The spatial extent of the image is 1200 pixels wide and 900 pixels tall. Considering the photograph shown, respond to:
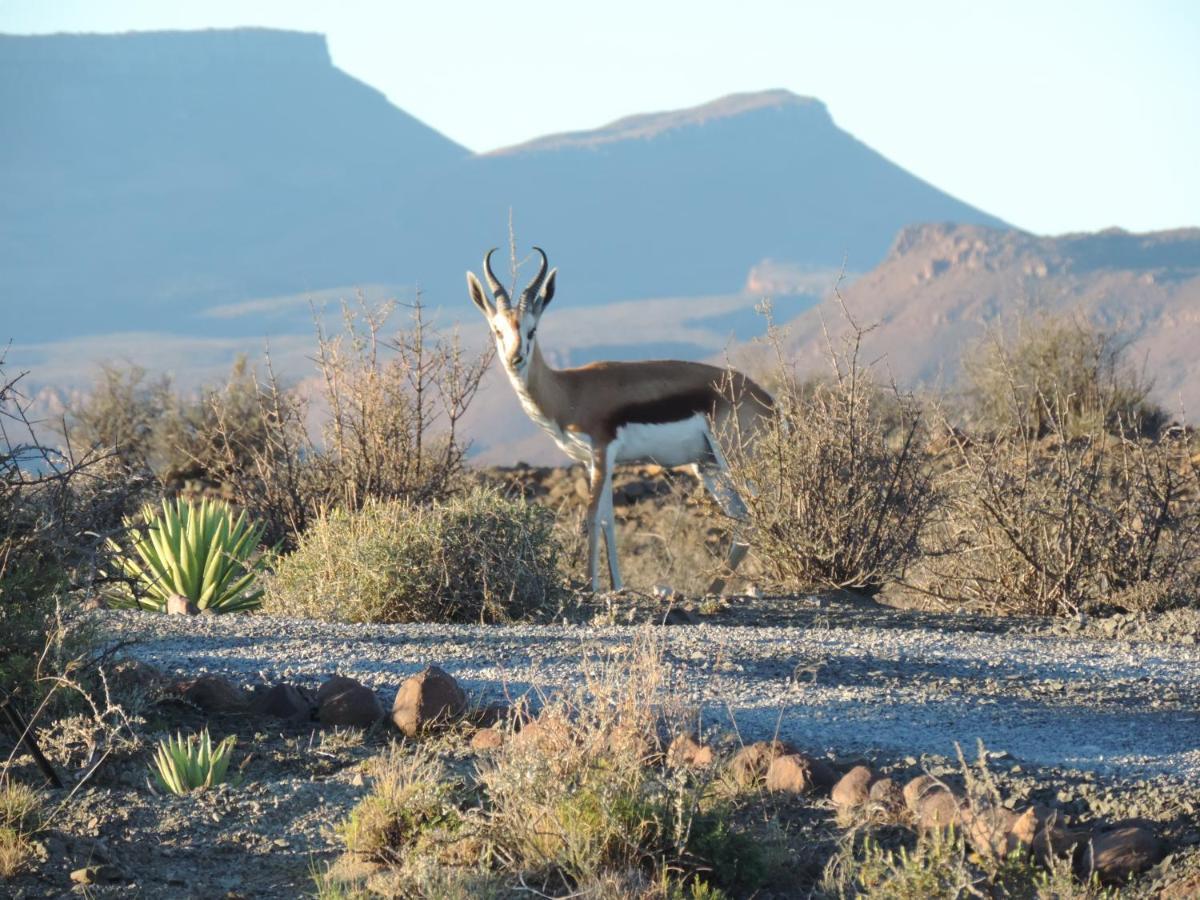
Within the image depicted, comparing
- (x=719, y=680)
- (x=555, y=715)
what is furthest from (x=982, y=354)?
(x=555, y=715)

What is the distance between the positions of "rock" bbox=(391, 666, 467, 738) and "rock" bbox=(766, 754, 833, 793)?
1394 millimetres

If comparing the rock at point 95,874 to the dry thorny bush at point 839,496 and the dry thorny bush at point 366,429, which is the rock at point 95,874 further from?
the dry thorny bush at point 366,429

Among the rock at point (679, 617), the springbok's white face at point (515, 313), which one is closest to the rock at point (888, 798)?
the rock at point (679, 617)

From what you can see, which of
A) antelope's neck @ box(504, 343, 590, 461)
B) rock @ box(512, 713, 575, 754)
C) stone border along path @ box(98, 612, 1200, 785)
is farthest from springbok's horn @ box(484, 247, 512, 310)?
rock @ box(512, 713, 575, 754)

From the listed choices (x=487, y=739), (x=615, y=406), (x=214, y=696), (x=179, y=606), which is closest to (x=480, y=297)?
(x=615, y=406)

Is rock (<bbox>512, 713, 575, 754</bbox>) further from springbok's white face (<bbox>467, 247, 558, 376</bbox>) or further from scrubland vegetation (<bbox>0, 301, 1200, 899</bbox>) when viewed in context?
springbok's white face (<bbox>467, 247, 558, 376</bbox>)

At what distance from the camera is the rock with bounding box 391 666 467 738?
6555 mm

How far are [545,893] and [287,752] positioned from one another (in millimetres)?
1712

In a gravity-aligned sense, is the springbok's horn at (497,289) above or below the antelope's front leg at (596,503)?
above

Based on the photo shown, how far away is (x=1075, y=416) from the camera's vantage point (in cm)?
2081

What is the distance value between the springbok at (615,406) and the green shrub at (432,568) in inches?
98.3

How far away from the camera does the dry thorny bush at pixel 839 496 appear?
37.6 ft

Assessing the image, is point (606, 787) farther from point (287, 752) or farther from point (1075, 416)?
point (1075, 416)

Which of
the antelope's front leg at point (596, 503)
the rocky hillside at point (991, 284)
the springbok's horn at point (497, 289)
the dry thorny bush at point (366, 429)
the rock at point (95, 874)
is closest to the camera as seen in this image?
the rock at point (95, 874)
